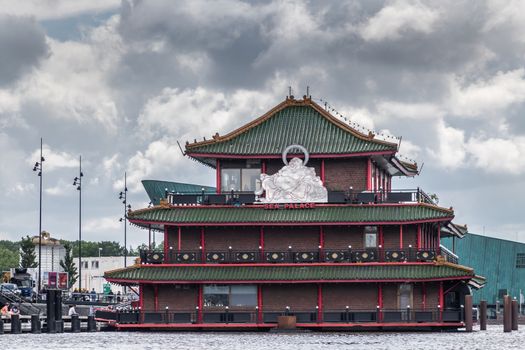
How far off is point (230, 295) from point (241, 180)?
863 cm

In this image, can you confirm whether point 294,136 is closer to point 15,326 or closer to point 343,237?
point 343,237

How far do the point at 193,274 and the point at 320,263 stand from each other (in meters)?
9.08

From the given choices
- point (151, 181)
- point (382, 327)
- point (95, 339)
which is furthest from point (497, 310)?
point (95, 339)

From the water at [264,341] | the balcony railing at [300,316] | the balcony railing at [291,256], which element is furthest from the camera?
the balcony railing at [291,256]

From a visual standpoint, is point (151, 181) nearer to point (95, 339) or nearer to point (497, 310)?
point (497, 310)

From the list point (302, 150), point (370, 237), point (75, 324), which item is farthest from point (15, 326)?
point (370, 237)

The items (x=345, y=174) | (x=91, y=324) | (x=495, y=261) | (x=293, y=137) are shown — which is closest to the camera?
(x=345, y=174)

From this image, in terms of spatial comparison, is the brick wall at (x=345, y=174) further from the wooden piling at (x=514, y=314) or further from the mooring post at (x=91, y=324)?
the mooring post at (x=91, y=324)

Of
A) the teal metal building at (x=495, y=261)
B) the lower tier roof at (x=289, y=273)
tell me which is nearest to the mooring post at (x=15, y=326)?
the lower tier roof at (x=289, y=273)

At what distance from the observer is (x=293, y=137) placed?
107 metres

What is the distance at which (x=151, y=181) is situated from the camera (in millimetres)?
165125

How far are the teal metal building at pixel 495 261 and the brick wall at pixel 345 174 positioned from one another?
61.9 metres

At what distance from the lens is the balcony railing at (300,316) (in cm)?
10156

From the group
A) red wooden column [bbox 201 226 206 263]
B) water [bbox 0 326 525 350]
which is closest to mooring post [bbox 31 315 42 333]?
A: water [bbox 0 326 525 350]
